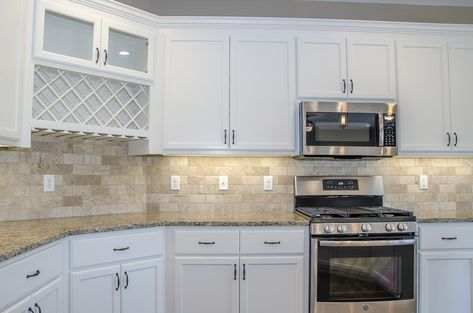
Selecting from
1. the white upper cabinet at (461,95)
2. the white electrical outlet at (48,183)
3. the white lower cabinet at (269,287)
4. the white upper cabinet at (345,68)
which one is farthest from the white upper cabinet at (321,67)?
the white electrical outlet at (48,183)

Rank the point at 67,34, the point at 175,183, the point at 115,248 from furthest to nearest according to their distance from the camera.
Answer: the point at 175,183 < the point at 67,34 < the point at 115,248

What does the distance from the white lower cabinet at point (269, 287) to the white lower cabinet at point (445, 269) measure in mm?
934

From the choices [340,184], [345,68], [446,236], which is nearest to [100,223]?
[340,184]

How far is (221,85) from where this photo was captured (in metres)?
2.67

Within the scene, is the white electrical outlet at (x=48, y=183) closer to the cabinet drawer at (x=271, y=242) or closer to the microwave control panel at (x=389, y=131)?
the cabinet drawer at (x=271, y=242)

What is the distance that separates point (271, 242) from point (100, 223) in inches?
44.7

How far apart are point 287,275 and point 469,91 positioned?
2.12 meters

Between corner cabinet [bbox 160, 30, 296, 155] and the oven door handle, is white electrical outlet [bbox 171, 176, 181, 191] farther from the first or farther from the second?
the oven door handle

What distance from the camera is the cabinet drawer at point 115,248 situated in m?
2.03

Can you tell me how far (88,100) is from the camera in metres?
2.38

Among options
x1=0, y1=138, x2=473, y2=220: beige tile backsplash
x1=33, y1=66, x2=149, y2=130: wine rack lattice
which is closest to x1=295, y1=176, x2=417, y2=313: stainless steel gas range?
x1=0, y1=138, x2=473, y2=220: beige tile backsplash

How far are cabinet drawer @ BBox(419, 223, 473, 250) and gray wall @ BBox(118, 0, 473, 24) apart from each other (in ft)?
5.74

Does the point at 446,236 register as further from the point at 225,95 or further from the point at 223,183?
the point at 225,95

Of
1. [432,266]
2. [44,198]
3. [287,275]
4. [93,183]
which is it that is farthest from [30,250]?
[432,266]
